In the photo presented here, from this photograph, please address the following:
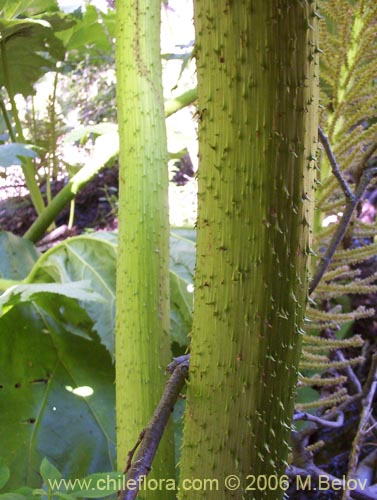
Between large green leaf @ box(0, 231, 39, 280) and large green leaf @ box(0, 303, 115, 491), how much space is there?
9.4 inches

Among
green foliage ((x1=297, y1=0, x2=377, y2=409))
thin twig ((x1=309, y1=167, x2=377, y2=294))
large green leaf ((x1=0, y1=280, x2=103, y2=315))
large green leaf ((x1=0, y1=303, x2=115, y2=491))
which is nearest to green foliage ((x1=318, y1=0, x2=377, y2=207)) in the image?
green foliage ((x1=297, y1=0, x2=377, y2=409))

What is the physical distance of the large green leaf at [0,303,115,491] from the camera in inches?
30.7

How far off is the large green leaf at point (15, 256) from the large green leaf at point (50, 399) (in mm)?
239

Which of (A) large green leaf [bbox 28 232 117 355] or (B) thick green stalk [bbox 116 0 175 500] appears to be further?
(A) large green leaf [bbox 28 232 117 355]

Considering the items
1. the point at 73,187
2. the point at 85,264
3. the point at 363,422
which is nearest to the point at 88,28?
the point at 73,187

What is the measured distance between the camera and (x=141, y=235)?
67 cm

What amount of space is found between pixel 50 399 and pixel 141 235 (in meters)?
0.37

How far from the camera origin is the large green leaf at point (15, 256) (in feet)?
3.62

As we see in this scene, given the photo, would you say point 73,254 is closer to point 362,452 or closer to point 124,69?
point 124,69

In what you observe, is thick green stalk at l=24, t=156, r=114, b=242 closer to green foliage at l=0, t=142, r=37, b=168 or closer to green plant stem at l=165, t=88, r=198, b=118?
green plant stem at l=165, t=88, r=198, b=118

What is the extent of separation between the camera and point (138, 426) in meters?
0.59

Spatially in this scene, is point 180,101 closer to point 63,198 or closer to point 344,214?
point 63,198

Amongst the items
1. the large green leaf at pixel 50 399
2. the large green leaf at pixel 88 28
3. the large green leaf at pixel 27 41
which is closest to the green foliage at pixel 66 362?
the large green leaf at pixel 50 399

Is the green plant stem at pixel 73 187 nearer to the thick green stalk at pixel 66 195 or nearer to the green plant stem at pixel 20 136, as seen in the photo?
the thick green stalk at pixel 66 195
